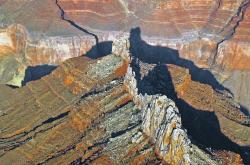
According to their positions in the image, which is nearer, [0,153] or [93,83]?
[0,153]

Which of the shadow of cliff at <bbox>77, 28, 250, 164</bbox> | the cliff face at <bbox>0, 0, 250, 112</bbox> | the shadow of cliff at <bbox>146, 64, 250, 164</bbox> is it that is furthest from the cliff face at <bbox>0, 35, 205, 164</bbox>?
the cliff face at <bbox>0, 0, 250, 112</bbox>

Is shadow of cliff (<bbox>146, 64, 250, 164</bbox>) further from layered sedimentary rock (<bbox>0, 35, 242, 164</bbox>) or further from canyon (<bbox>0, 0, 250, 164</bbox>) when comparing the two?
layered sedimentary rock (<bbox>0, 35, 242, 164</bbox>)

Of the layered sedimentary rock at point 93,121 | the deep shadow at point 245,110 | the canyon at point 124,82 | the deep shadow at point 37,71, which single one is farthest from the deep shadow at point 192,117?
the deep shadow at point 37,71

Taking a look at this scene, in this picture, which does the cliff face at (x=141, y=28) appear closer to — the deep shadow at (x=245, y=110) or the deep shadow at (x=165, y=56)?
the deep shadow at (x=165, y=56)

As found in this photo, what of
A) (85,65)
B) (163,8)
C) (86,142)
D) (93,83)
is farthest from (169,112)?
(163,8)

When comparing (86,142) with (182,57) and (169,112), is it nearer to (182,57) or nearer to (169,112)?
(169,112)

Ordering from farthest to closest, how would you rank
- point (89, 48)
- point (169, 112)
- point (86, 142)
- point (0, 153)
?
point (89, 48)
point (0, 153)
point (86, 142)
point (169, 112)

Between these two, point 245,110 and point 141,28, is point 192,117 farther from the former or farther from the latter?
point 141,28
